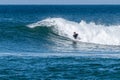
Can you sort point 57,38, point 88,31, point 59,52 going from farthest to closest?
point 88,31 → point 57,38 → point 59,52

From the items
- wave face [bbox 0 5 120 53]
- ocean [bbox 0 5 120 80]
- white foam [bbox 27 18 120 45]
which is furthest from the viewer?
white foam [bbox 27 18 120 45]

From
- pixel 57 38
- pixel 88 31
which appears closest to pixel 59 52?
pixel 57 38

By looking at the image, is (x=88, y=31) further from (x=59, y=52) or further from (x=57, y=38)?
(x=59, y=52)

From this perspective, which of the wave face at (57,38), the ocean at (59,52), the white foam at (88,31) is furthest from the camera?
the white foam at (88,31)

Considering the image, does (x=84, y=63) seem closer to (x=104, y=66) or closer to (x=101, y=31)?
(x=104, y=66)

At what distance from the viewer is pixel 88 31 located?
38312 millimetres

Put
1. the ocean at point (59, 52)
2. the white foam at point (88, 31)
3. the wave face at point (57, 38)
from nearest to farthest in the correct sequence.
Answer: the ocean at point (59, 52) < the wave face at point (57, 38) < the white foam at point (88, 31)

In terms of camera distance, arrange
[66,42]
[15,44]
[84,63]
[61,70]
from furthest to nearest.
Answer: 1. [66,42]
2. [15,44]
3. [84,63]
4. [61,70]

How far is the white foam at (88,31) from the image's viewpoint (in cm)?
3591

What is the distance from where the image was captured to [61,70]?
2236 centimetres

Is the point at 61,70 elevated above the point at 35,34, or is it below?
above

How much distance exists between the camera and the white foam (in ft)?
118

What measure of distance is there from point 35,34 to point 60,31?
243cm

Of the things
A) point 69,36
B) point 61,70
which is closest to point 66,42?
point 69,36
